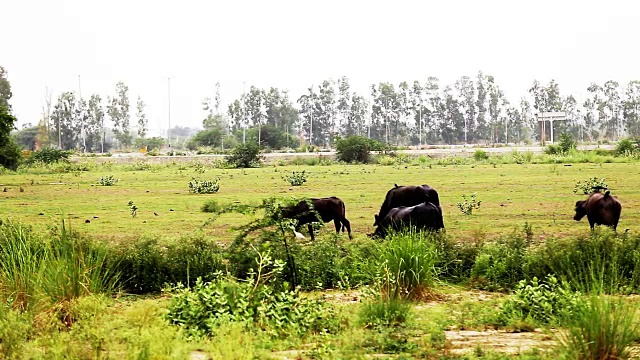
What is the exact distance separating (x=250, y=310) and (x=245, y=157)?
108 feet

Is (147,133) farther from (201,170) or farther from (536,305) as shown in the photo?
(536,305)

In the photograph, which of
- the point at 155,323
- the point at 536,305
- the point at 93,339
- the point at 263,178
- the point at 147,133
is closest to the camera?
the point at 93,339

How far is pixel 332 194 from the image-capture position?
917 inches

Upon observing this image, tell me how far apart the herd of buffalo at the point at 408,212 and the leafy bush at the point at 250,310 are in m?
3.38

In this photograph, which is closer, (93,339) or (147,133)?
(93,339)

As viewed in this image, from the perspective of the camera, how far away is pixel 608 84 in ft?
278

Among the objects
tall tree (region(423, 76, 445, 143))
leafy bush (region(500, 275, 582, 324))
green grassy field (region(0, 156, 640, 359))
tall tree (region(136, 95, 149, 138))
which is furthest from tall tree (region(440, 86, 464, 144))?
leafy bush (region(500, 275, 582, 324))

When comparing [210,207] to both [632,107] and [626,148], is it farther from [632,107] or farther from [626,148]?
[632,107]

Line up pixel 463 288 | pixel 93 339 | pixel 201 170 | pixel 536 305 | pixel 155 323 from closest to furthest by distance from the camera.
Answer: pixel 93 339 < pixel 155 323 < pixel 536 305 < pixel 463 288 < pixel 201 170

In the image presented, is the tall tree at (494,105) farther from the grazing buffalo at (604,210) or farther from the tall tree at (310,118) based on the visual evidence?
the grazing buffalo at (604,210)

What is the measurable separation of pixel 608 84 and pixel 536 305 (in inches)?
3273

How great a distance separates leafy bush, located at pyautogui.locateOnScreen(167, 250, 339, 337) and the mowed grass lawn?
4662mm

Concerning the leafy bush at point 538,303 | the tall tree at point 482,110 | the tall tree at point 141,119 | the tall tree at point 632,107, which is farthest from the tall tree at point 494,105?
the leafy bush at point 538,303

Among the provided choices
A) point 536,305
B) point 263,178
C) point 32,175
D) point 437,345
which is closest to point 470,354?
point 437,345
